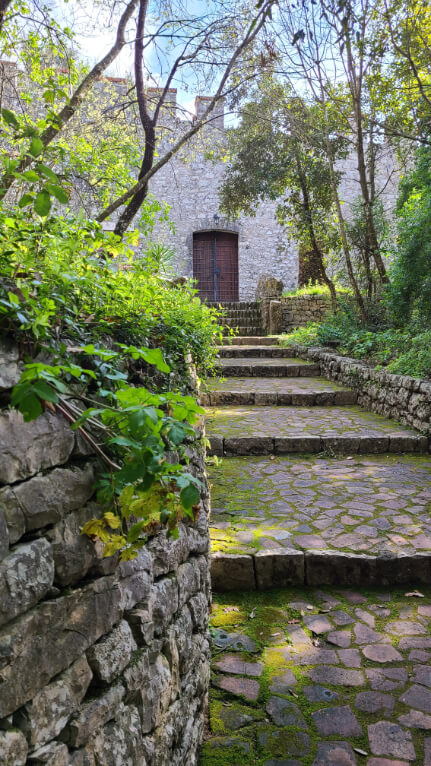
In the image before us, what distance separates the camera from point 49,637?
0.97 metres

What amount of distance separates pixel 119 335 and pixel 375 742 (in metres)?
1.75

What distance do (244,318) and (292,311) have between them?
1408 mm

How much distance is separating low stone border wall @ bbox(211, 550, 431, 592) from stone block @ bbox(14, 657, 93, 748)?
5.52 feet

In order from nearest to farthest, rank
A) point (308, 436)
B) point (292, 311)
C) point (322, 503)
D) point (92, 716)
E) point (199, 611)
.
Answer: point (92, 716) < point (199, 611) < point (322, 503) < point (308, 436) < point (292, 311)

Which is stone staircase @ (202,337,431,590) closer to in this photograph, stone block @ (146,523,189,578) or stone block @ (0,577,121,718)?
stone block @ (146,523,189,578)

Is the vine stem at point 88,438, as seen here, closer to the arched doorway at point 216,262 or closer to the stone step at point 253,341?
the stone step at point 253,341

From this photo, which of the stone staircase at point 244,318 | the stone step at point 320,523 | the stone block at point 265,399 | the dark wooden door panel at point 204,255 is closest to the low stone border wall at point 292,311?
the stone staircase at point 244,318

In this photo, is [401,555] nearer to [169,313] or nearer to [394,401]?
[169,313]

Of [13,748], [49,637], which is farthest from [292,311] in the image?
[13,748]

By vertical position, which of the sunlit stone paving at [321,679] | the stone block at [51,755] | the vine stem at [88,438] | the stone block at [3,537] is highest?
the vine stem at [88,438]

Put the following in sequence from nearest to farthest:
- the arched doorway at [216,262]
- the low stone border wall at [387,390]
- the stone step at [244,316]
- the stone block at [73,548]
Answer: the stone block at [73,548], the low stone border wall at [387,390], the stone step at [244,316], the arched doorway at [216,262]

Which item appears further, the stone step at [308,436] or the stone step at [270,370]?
the stone step at [270,370]

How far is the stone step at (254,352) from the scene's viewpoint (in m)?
9.78

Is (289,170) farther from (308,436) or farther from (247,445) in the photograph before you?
(247,445)
